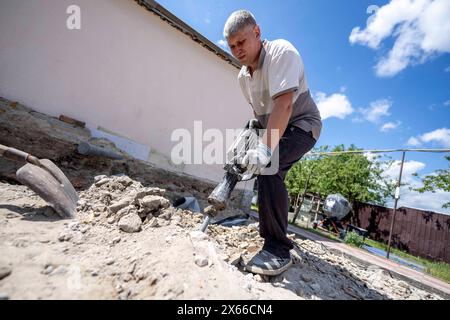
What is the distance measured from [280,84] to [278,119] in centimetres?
25

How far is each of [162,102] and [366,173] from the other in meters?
15.9

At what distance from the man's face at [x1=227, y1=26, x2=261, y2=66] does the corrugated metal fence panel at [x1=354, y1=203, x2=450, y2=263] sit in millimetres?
13761

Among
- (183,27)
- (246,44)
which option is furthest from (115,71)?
(246,44)

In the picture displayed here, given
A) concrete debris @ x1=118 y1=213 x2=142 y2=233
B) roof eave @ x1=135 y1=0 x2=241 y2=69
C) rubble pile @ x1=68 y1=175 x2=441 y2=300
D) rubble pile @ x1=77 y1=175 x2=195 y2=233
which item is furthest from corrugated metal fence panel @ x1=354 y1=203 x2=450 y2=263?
concrete debris @ x1=118 y1=213 x2=142 y2=233

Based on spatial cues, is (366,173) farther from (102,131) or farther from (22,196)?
(22,196)

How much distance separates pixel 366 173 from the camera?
15.4 m

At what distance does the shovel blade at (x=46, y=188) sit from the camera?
163 cm

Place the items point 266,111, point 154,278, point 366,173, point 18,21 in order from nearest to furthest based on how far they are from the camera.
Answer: point 154,278, point 266,111, point 18,21, point 366,173

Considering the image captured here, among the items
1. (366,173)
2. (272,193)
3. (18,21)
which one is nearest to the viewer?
(272,193)

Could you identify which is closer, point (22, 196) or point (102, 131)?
point (22, 196)

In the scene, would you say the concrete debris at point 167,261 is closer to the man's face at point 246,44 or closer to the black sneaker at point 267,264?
the black sneaker at point 267,264

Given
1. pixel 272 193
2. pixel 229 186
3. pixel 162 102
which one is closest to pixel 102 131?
pixel 162 102

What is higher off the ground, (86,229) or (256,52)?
(256,52)

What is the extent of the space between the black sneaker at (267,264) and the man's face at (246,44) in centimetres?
150
